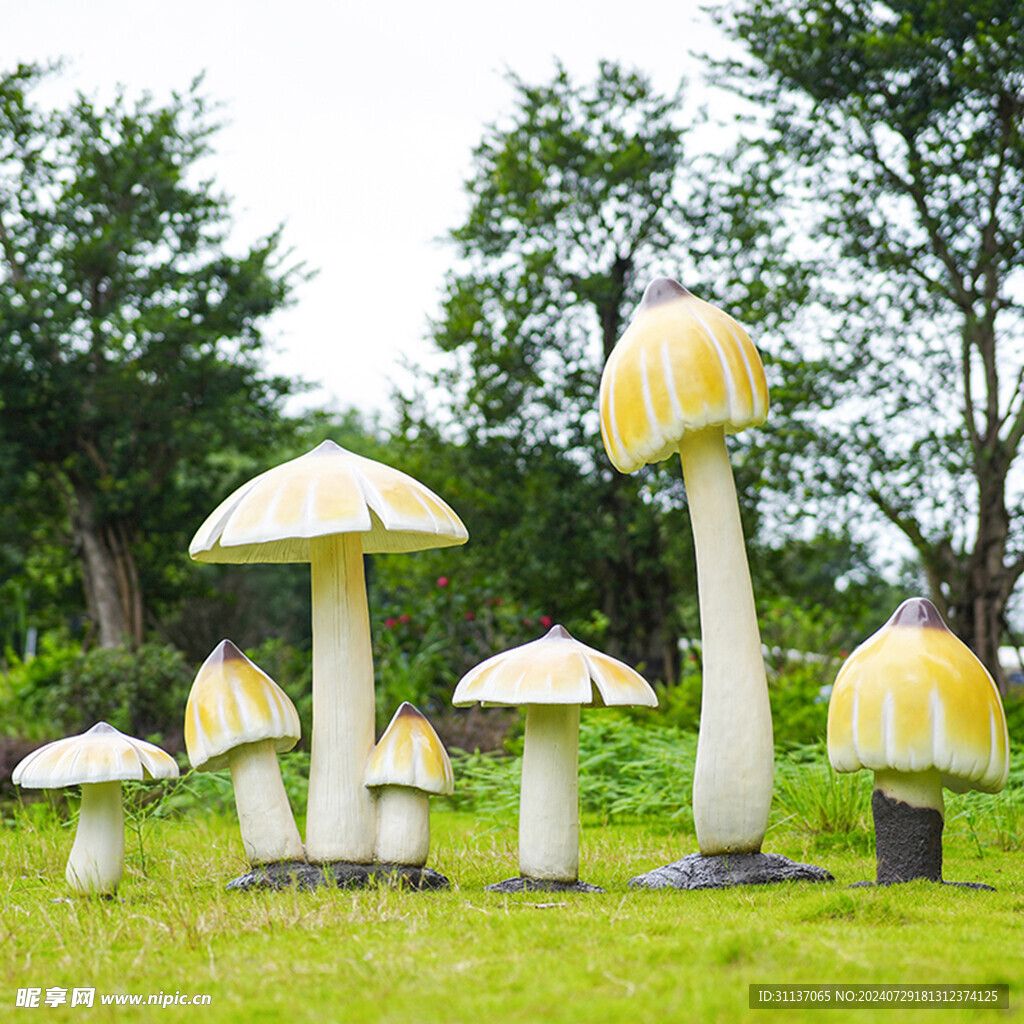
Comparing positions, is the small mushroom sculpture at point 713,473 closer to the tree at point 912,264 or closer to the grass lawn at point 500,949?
the grass lawn at point 500,949

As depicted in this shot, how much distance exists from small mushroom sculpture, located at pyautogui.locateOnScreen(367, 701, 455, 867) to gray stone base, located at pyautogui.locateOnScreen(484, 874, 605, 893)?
1.01 feet

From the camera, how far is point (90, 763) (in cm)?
328

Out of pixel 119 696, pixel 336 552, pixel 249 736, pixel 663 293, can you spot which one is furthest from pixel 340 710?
pixel 119 696

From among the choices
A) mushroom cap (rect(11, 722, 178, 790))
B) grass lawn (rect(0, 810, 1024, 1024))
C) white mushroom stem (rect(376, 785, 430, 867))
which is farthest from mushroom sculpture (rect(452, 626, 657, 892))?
mushroom cap (rect(11, 722, 178, 790))

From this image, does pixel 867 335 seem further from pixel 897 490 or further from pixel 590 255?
pixel 590 255

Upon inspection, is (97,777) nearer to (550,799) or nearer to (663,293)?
(550,799)

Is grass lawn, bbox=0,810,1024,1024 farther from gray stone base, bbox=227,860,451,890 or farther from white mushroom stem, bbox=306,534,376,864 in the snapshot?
white mushroom stem, bbox=306,534,376,864

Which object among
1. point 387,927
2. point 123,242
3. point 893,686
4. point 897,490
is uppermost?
point 123,242

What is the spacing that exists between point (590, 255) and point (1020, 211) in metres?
4.86

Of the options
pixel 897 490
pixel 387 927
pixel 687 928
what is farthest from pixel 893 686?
pixel 897 490

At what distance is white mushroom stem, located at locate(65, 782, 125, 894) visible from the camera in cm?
352

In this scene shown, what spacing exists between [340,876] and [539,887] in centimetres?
70

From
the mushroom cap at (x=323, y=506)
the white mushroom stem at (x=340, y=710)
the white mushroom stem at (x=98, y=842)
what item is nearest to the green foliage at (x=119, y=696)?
the white mushroom stem at (x=98, y=842)

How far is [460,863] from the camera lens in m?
4.17
